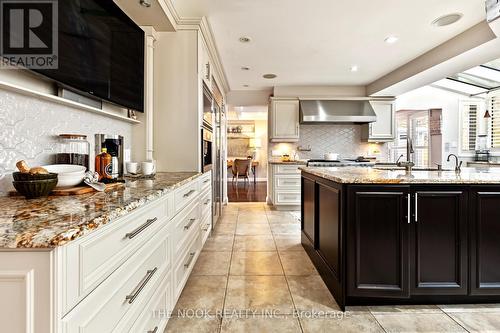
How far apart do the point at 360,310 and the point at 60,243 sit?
1871 mm

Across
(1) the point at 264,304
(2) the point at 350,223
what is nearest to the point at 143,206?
(1) the point at 264,304

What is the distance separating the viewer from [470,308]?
1.80 m

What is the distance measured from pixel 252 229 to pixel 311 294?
181 centimetres

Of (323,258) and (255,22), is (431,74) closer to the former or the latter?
(255,22)

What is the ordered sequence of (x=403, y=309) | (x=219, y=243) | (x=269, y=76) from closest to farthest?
(x=403, y=309) → (x=219, y=243) → (x=269, y=76)

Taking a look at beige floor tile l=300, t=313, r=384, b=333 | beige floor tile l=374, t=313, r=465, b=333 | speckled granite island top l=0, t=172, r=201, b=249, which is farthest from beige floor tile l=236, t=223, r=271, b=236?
speckled granite island top l=0, t=172, r=201, b=249

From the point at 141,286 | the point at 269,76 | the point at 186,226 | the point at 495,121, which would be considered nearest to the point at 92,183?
the point at 141,286

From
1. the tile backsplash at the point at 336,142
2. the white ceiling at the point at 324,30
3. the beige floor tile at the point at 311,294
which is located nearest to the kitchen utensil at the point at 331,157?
the tile backsplash at the point at 336,142

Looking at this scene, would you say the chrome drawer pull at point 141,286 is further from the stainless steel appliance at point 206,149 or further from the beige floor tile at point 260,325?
the stainless steel appliance at point 206,149

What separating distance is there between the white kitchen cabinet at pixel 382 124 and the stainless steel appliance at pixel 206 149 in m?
3.59

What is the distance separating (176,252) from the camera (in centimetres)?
174

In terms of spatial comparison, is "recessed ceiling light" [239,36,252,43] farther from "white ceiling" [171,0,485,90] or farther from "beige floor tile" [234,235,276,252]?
"beige floor tile" [234,235,276,252]

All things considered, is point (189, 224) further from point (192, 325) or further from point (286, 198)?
point (286, 198)

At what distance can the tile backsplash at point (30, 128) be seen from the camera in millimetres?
1188
